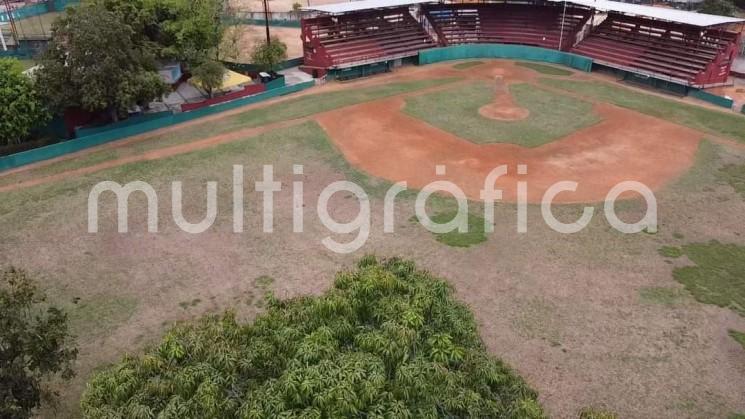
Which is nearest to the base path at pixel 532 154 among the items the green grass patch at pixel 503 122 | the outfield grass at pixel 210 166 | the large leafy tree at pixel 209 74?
the green grass patch at pixel 503 122

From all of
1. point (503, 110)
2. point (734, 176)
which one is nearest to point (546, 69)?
point (503, 110)

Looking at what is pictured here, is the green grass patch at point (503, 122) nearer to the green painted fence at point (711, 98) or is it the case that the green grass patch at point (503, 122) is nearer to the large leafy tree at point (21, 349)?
the green painted fence at point (711, 98)

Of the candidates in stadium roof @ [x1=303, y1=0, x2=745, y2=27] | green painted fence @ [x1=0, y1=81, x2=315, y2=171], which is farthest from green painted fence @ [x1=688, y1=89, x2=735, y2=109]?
green painted fence @ [x1=0, y1=81, x2=315, y2=171]

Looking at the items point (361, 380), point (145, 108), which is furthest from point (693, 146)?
point (145, 108)

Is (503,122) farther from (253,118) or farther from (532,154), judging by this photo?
(253,118)

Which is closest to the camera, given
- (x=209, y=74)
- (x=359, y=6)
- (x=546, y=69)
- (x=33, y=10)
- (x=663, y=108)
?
(x=209, y=74)

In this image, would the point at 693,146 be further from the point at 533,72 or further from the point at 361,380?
the point at 361,380

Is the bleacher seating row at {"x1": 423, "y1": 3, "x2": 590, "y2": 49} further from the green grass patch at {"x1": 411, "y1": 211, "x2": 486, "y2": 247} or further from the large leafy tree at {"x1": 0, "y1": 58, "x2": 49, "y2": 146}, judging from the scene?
the large leafy tree at {"x1": 0, "y1": 58, "x2": 49, "y2": 146}
